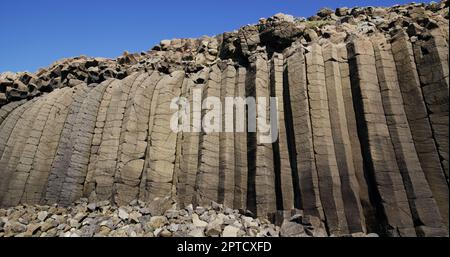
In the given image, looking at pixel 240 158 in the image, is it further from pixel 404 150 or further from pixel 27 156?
pixel 27 156

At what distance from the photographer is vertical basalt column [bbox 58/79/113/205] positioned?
553 inches

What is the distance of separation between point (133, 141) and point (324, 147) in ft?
27.9

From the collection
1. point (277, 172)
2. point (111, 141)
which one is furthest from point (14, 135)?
point (277, 172)

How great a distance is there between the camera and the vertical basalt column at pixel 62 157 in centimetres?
1438

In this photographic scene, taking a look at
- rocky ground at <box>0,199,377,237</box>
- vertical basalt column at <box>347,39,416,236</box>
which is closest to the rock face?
vertical basalt column at <box>347,39,416,236</box>

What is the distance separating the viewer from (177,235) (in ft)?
32.4

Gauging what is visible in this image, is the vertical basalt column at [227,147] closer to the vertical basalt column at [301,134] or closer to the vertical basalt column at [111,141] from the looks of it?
the vertical basalt column at [301,134]

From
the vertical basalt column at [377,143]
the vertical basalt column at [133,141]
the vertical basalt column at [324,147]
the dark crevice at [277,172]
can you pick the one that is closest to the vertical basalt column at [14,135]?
the vertical basalt column at [133,141]

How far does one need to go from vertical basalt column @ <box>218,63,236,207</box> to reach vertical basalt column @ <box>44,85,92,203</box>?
7.83 meters

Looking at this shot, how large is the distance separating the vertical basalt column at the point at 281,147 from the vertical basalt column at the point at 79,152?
908 centimetres

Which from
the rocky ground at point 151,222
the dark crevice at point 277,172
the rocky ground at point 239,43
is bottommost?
the rocky ground at point 151,222
